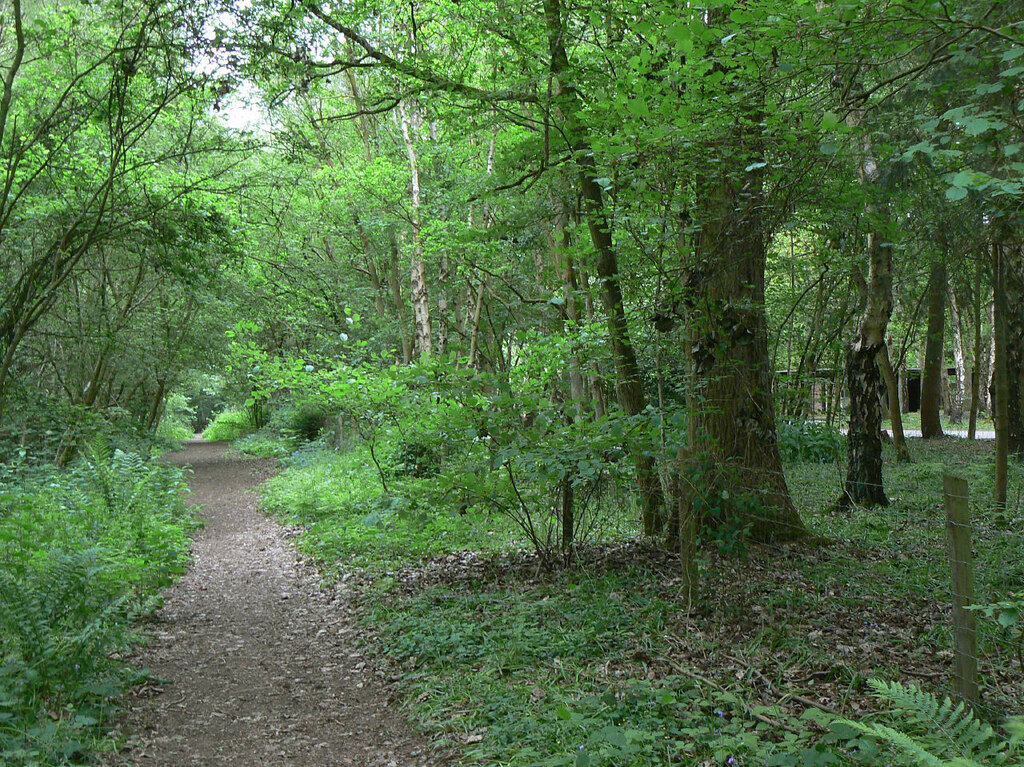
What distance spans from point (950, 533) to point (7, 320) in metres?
8.92

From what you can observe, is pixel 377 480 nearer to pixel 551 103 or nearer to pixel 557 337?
pixel 557 337

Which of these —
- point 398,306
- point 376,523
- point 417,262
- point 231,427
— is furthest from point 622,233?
point 231,427

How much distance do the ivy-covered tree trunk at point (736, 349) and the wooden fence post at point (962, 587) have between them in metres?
1.94

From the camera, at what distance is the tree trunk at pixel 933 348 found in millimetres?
10852

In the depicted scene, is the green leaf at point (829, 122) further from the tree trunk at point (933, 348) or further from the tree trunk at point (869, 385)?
the tree trunk at point (933, 348)

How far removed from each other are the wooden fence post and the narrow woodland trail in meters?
2.93

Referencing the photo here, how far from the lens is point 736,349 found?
23.0ft

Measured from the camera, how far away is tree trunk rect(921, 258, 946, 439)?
10.9 meters

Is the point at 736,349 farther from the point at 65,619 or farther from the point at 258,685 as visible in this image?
the point at 65,619

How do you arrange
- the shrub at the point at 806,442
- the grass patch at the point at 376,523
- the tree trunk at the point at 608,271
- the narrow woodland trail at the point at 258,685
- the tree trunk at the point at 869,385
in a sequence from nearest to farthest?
the narrow woodland trail at the point at 258,685 < the tree trunk at the point at 608,271 < the grass patch at the point at 376,523 < the tree trunk at the point at 869,385 < the shrub at the point at 806,442

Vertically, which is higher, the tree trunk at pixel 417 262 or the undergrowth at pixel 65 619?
the tree trunk at pixel 417 262

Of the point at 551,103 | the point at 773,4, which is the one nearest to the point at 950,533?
the point at 773,4

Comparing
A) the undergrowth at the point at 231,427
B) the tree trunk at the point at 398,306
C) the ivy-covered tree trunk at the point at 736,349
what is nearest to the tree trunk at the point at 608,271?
the ivy-covered tree trunk at the point at 736,349

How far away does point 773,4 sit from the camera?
4297mm
